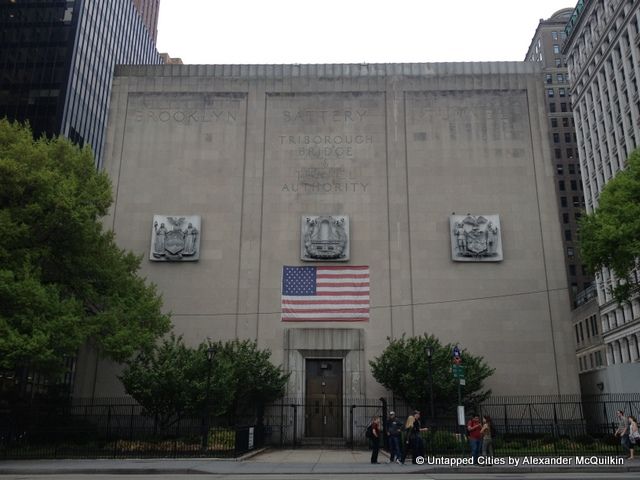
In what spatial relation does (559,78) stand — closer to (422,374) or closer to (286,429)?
(422,374)

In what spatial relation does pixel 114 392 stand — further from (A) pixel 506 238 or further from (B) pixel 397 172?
(A) pixel 506 238

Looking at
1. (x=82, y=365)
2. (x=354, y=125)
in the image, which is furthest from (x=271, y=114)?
(x=82, y=365)

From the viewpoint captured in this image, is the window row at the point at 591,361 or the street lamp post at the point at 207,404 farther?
the window row at the point at 591,361

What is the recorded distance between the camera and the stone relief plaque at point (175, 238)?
38.7 metres

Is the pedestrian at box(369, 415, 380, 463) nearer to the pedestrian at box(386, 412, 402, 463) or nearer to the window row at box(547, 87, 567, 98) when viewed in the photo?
the pedestrian at box(386, 412, 402, 463)

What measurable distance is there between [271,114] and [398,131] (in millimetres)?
9198

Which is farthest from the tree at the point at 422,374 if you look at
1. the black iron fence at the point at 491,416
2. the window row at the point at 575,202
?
the window row at the point at 575,202

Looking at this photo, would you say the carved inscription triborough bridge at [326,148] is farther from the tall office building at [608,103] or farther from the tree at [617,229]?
the tall office building at [608,103]

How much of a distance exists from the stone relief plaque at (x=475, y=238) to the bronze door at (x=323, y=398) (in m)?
10.7

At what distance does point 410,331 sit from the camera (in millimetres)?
37188

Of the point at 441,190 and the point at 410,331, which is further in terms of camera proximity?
the point at 441,190

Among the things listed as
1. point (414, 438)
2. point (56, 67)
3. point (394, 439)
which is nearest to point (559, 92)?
point (56, 67)

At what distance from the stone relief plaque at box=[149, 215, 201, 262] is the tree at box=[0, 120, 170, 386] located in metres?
6.98

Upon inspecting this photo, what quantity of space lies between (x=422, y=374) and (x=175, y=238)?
1839 centimetres
